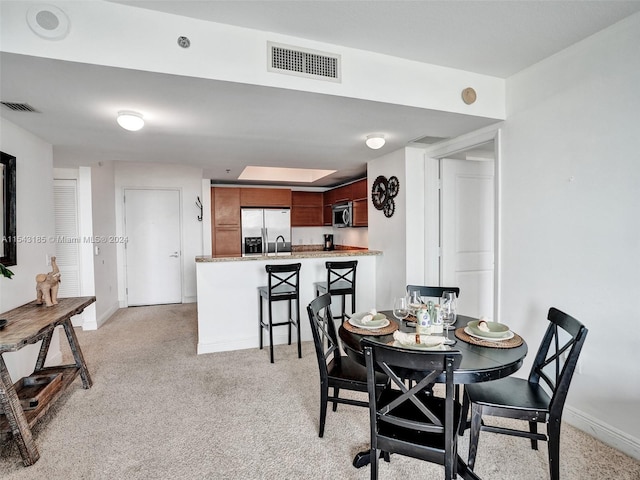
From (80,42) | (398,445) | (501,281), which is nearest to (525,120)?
(501,281)

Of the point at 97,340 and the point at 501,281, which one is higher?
the point at 501,281

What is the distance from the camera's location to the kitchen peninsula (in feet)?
12.5

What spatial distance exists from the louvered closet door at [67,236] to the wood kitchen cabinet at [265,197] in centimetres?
257

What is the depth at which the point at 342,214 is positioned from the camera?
245 inches

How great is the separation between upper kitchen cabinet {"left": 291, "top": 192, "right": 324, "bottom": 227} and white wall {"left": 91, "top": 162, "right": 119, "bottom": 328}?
3.16 m

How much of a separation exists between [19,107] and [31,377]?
2.00m

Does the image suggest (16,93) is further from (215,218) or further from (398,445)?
(215,218)

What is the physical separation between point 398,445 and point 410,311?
1.01 m

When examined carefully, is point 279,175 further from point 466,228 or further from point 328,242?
point 466,228

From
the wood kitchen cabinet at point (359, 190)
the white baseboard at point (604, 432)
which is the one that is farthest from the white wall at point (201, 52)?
the wood kitchen cabinet at point (359, 190)

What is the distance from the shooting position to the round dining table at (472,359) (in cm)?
156

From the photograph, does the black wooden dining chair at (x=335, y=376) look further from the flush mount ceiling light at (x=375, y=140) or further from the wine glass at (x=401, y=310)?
the flush mount ceiling light at (x=375, y=140)

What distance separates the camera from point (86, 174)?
455 centimetres

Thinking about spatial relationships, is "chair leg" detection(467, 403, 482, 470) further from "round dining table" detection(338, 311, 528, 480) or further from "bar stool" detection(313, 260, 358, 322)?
"bar stool" detection(313, 260, 358, 322)
